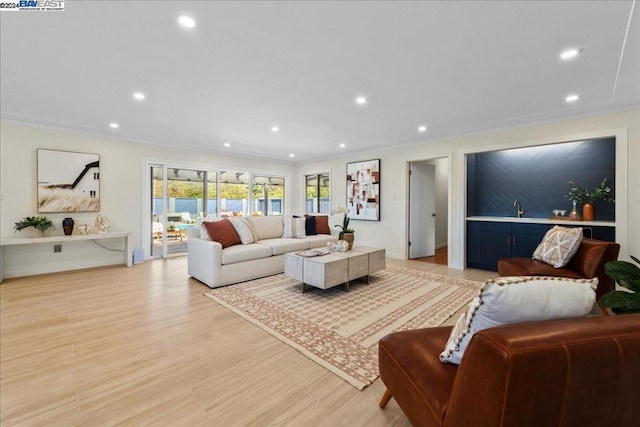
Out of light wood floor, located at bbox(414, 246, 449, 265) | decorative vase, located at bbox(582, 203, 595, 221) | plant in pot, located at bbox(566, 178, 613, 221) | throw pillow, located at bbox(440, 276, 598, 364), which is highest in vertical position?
plant in pot, located at bbox(566, 178, 613, 221)

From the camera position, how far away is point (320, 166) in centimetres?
737

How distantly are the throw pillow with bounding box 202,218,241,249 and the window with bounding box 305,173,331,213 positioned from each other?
11.1ft

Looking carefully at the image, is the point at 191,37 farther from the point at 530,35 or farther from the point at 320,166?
the point at 320,166

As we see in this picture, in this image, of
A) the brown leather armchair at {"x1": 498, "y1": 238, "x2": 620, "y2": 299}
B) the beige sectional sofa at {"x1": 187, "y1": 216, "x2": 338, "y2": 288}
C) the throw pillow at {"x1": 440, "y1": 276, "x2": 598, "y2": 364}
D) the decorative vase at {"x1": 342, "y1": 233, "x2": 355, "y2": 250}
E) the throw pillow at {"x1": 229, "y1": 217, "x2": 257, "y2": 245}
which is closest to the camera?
the throw pillow at {"x1": 440, "y1": 276, "x2": 598, "y2": 364}

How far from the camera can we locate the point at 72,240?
4.46 m

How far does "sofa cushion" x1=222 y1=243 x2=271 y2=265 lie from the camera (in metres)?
3.75

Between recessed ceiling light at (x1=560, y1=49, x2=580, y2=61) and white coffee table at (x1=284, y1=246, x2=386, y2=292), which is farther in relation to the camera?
white coffee table at (x1=284, y1=246, x2=386, y2=292)

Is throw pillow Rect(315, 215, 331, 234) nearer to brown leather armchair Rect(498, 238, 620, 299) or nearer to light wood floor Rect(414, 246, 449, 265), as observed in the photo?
light wood floor Rect(414, 246, 449, 265)

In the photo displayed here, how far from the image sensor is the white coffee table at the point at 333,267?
3.21 metres

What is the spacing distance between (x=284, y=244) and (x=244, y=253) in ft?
2.42

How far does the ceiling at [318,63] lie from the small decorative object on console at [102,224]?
158 centimetres

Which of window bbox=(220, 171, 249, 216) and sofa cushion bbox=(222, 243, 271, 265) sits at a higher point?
window bbox=(220, 171, 249, 216)

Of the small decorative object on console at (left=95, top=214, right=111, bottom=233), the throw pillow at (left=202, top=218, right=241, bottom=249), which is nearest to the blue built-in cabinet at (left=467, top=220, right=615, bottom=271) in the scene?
the throw pillow at (left=202, top=218, right=241, bottom=249)

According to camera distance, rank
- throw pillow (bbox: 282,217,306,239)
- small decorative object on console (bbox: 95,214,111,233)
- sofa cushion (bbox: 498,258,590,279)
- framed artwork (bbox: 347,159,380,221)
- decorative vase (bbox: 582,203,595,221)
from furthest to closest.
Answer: framed artwork (bbox: 347,159,380,221) → throw pillow (bbox: 282,217,306,239) → small decorative object on console (bbox: 95,214,111,233) → decorative vase (bbox: 582,203,595,221) → sofa cushion (bbox: 498,258,590,279)
